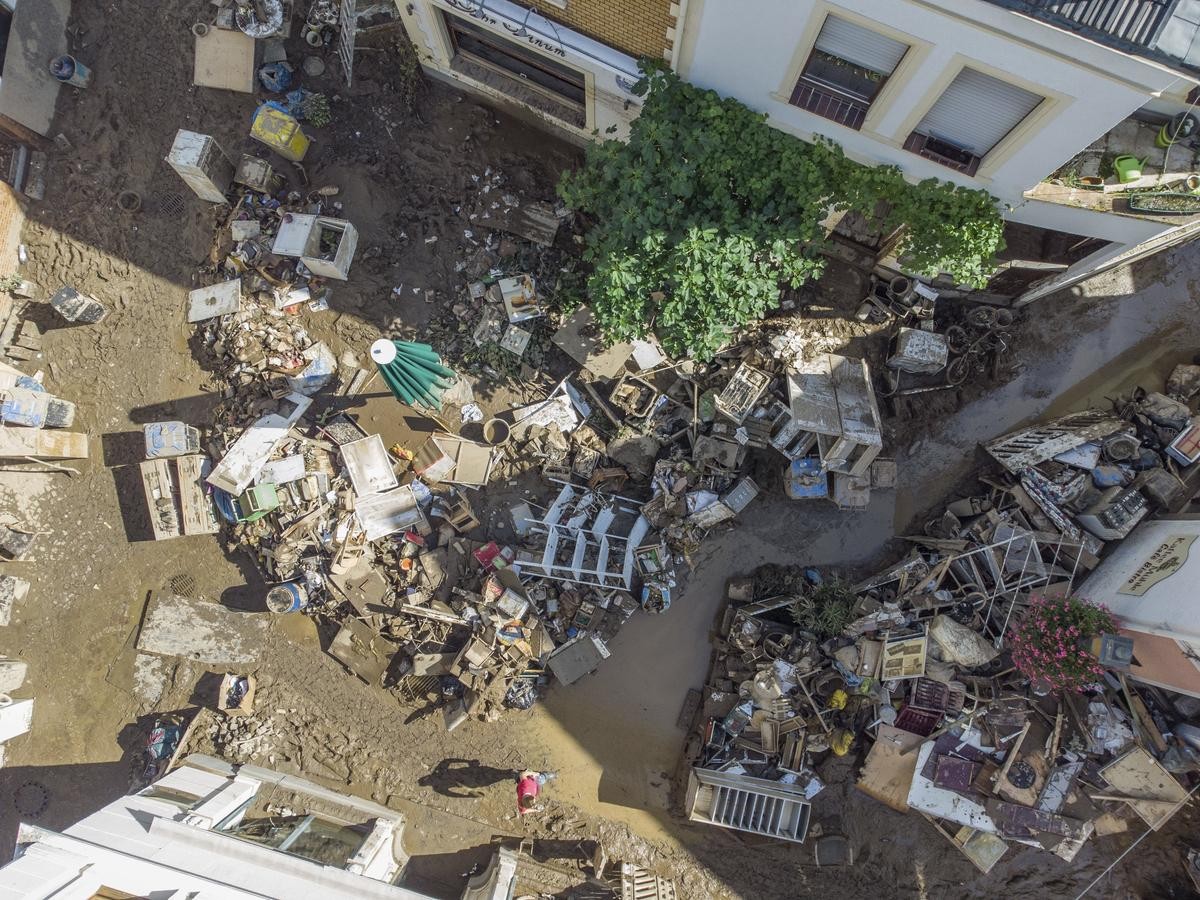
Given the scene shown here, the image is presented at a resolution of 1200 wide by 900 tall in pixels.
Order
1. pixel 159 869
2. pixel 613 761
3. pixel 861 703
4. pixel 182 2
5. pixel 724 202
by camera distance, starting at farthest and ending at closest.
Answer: pixel 182 2, pixel 613 761, pixel 861 703, pixel 724 202, pixel 159 869

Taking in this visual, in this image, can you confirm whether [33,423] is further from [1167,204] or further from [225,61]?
[1167,204]

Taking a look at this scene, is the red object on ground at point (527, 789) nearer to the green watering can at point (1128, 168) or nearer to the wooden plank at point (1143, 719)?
the wooden plank at point (1143, 719)

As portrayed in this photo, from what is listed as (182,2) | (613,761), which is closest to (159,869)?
(613,761)

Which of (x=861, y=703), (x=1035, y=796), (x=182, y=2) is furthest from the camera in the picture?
(x=182, y=2)

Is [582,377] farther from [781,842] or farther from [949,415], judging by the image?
[781,842]

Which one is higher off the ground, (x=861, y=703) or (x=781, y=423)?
(x=781, y=423)

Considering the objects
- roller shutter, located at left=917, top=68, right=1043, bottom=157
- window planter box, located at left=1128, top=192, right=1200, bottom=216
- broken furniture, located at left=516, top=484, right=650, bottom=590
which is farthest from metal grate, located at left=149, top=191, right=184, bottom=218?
window planter box, located at left=1128, top=192, right=1200, bottom=216

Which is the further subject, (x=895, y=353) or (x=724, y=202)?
(x=895, y=353)
